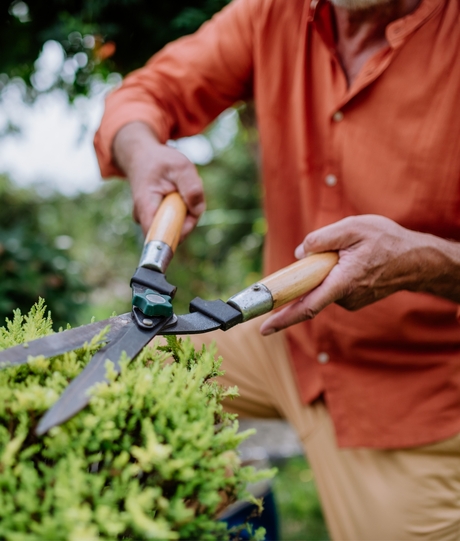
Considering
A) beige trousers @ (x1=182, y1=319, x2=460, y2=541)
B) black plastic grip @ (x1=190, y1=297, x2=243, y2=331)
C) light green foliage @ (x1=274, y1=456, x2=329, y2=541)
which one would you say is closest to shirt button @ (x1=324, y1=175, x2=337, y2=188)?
beige trousers @ (x1=182, y1=319, x2=460, y2=541)

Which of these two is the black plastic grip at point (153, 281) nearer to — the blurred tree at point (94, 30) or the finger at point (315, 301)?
the finger at point (315, 301)

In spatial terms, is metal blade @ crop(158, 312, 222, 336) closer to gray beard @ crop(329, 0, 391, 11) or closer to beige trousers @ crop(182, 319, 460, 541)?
beige trousers @ crop(182, 319, 460, 541)

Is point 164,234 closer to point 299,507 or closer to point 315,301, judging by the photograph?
point 315,301

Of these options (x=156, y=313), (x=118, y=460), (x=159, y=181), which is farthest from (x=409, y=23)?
(x=118, y=460)

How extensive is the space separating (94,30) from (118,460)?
2.50 metres

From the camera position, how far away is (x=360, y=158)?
180 cm

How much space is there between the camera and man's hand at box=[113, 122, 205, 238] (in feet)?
5.36

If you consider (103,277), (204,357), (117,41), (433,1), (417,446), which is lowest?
(417,446)

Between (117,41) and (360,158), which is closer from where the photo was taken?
(360,158)

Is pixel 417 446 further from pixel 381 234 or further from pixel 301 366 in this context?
pixel 381 234

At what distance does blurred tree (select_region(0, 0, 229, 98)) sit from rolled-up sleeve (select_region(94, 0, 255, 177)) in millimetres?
472

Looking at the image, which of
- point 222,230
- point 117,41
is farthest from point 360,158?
point 222,230

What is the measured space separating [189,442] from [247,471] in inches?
4.5

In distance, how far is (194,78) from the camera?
214cm
